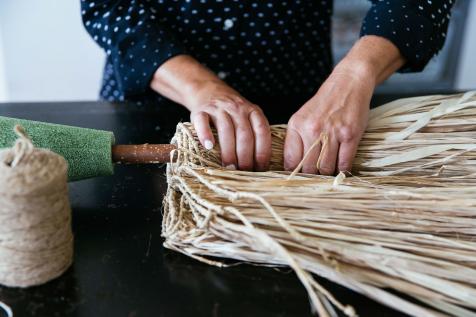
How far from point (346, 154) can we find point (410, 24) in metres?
0.30

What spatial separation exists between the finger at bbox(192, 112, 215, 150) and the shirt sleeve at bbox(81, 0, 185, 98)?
25 centimetres

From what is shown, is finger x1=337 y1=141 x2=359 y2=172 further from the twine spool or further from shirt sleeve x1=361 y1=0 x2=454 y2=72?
the twine spool

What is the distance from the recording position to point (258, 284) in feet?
1.90

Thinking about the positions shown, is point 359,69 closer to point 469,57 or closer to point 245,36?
point 245,36

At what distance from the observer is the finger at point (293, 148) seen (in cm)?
72

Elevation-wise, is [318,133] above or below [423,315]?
above

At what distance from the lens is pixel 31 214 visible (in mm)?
526

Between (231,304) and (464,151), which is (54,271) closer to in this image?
(231,304)

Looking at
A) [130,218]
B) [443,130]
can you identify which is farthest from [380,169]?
[130,218]

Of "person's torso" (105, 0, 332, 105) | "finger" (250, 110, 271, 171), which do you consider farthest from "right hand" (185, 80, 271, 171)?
"person's torso" (105, 0, 332, 105)

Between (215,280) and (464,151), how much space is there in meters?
0.42

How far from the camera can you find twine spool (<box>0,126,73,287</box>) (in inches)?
20.4

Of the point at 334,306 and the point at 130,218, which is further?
the point at 130,218

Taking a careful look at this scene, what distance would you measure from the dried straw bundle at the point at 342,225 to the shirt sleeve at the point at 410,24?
233 millimetres
